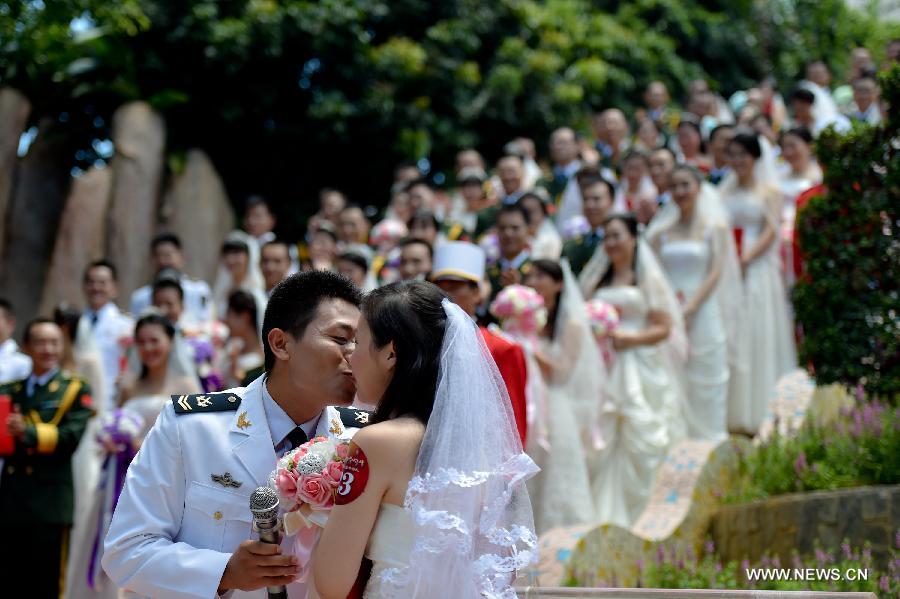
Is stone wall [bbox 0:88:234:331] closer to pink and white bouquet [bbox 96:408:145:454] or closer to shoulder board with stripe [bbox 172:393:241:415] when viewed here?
pink and white bouquet [bbox 96:408:145:454]

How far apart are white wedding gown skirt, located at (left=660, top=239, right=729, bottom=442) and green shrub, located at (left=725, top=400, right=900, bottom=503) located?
4.82ft

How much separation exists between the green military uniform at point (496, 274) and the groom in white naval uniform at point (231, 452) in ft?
17.4

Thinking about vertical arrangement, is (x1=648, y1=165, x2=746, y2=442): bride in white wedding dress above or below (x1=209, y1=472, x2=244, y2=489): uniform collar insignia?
above

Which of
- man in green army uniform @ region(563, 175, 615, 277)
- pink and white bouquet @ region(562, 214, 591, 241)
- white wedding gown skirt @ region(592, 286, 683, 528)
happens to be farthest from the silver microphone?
pink and white bouquet @ region(562, 214, 591, 241)

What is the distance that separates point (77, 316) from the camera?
9.97 meters

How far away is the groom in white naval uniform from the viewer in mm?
3309

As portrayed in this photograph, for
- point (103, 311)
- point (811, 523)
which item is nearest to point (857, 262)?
point (811, 523)

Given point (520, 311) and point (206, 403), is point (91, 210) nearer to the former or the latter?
point (520, 311)

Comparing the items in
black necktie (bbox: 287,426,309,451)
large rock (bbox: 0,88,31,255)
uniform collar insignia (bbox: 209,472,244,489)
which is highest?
large rock (bbox: 0,88,31,255)

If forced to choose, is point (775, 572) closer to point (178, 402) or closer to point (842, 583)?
point (842, 583)

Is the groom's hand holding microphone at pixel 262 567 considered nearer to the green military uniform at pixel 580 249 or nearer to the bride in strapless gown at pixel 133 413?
the bride in strapless gown at pixel 133 413

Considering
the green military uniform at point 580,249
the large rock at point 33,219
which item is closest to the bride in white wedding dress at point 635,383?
the green military uniform at point 580,249

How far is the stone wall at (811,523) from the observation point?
604 centimetres

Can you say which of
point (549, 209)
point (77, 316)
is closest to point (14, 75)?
point (77, 316)
